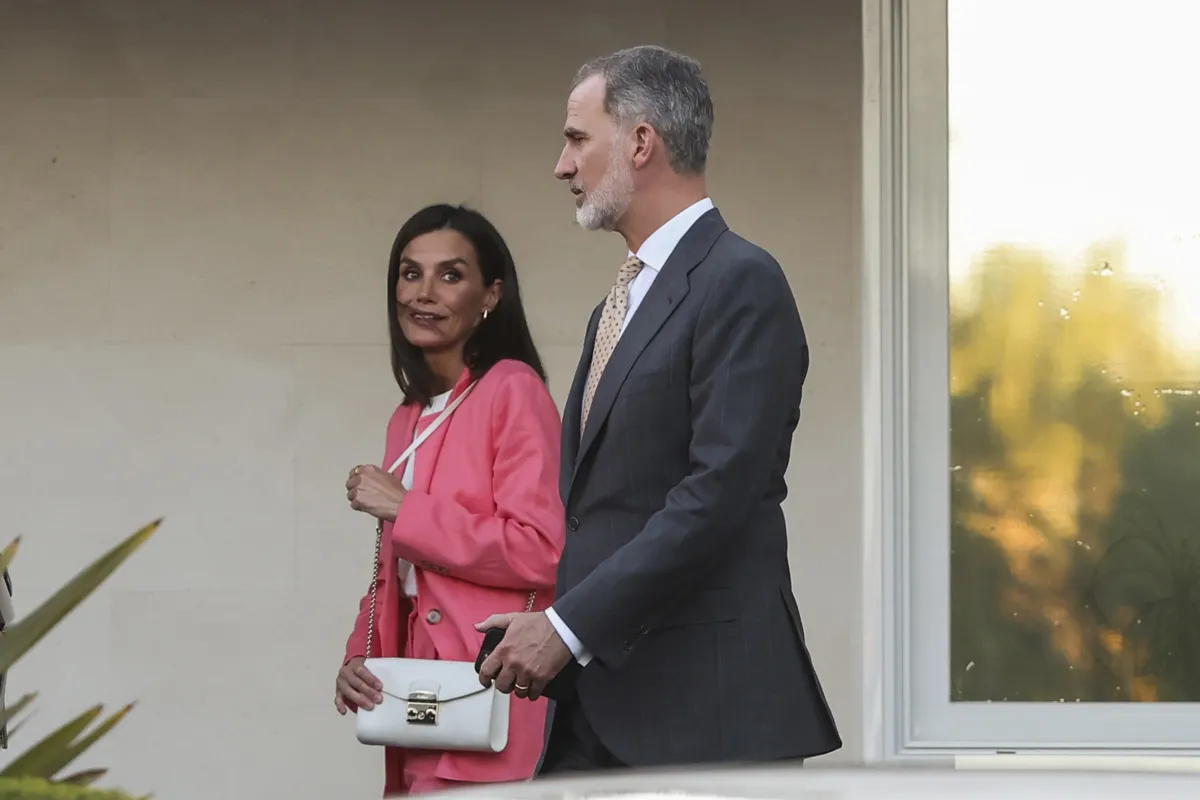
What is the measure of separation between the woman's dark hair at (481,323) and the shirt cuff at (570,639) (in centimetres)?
119

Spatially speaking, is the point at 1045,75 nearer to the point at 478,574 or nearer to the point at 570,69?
the point at 570,69

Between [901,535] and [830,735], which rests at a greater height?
[901,535]

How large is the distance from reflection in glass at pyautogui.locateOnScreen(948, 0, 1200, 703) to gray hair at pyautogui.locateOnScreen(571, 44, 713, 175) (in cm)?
168

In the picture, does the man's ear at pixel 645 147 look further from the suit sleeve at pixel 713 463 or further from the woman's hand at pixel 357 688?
the woman's hand at pixel 357 688

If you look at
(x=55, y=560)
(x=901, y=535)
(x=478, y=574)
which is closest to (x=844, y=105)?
(x=901, y=535)

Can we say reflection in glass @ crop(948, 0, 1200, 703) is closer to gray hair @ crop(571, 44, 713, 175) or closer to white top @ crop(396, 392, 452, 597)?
white top @ crop(396, 392, 452, 597)

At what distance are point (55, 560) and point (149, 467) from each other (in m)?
0.36

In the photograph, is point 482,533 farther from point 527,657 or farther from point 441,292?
point 527,657

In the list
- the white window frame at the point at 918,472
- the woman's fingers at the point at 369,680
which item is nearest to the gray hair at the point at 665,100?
the woman's fingers at the point at 369,680

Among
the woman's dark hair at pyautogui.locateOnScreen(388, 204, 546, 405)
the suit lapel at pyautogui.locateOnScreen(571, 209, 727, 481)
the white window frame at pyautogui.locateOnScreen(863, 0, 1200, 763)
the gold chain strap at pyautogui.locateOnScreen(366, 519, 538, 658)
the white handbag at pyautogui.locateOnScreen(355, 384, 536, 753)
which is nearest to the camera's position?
the suit lapel at pyautogui.locateOnScreen(571, 209, 727, 481)

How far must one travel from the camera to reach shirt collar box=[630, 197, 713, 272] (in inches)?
124

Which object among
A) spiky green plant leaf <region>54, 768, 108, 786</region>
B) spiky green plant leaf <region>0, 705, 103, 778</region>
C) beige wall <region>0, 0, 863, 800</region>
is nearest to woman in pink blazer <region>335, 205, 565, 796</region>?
beige wall <region>0, 0, 863, 800</region>

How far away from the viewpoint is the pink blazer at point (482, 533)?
377 cm

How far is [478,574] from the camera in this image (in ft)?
12.4
